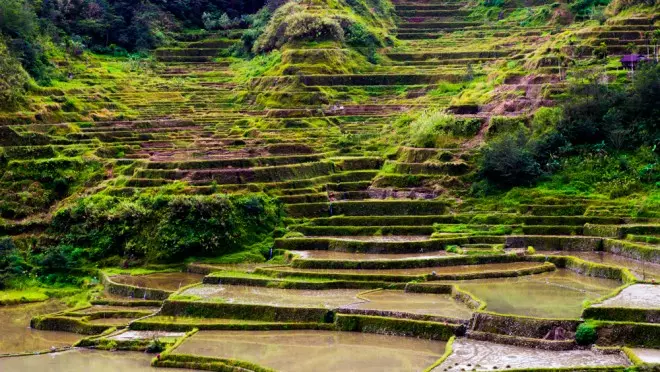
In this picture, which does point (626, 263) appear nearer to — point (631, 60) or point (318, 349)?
point (318, 349)

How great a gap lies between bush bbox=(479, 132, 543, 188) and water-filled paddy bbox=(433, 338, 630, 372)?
1449 cm

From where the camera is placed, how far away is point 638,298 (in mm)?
25578

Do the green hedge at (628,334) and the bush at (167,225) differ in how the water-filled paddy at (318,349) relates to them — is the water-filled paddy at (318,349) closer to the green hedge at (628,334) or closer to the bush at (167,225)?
the green hedge at (628,334)

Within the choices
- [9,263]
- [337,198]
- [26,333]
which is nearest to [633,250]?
[337,198]

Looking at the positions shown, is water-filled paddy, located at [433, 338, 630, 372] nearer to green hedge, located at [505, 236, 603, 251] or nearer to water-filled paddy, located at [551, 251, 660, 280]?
water-filled paddy, located at [551, 251, 660, 280]

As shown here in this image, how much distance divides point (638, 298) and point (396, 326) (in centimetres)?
636

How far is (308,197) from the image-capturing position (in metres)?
39.0

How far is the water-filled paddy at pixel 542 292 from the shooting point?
25.5 meters

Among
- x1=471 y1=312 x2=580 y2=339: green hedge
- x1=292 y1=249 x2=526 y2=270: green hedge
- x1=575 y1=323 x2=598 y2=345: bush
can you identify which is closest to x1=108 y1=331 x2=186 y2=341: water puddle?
x1=292 y1=249 x2=526 y2=270: green hedge

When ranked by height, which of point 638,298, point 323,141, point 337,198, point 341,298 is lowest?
point 341,298

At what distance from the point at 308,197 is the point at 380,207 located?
3053mm

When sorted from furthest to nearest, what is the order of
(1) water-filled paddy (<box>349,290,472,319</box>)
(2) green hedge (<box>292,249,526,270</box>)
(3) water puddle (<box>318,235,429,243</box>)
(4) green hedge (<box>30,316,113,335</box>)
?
(3) water puddle (<box>318,235,429,243</box>) < (2) green hedge (<box>292,249,526,270</box>) < (4) green hedge (<box>30,316,113,335</box>) < (1) water-filled paddy (<box>349,290,472,319</box>)

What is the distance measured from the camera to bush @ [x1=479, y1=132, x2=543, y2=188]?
37.6 meters

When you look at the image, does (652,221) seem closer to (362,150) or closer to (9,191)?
(362,150)
